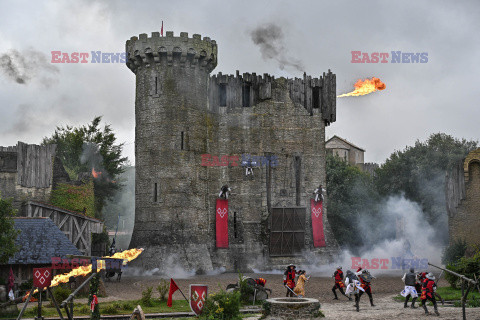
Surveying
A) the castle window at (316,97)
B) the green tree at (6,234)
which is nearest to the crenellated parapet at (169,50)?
the castle window at (316,97)

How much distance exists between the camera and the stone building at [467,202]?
131 feet

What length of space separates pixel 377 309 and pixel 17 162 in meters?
22.9

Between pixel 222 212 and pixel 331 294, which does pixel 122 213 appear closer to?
pixel 222 212

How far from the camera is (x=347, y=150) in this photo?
3548 inches

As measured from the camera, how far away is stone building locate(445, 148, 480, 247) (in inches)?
1569

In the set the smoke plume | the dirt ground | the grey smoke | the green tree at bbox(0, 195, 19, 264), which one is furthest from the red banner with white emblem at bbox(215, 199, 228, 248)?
the grey smoke

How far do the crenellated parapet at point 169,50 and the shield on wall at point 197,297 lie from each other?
2410 centimetres

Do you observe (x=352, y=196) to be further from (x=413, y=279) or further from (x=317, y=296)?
(x=413, y=279)

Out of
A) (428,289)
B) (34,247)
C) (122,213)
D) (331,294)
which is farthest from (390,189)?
(122,213)

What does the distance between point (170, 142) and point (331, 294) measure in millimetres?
16477

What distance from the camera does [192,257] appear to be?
40.0 m

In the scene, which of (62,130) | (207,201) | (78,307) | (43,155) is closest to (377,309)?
(78,307)

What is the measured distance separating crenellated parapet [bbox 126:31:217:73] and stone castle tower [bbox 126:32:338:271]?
0.07 m

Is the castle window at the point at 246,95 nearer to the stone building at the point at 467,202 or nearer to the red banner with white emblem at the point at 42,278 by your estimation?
the stone building at the point at 467,202
